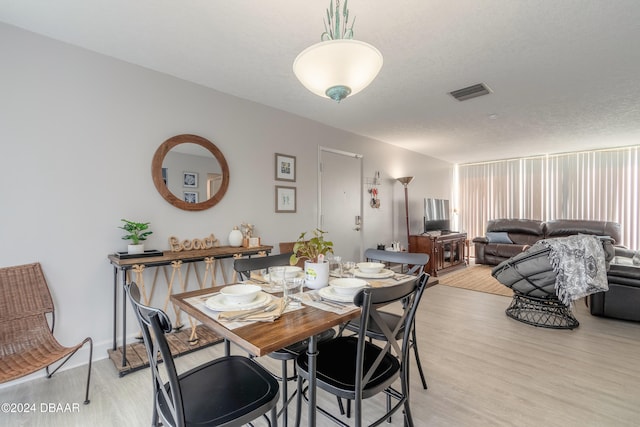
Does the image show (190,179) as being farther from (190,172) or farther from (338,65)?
(338,65)

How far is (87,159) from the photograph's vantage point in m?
2.31

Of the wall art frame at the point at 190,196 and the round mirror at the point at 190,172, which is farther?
the wall art frame at the point at 190,196

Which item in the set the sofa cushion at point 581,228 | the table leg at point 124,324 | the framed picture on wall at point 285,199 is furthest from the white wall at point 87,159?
the sofa cushion at point 581,228

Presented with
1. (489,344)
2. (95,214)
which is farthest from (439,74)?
(95,214)

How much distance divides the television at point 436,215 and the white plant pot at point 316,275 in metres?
4.80

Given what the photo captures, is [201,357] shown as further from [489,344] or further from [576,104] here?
[576,104]

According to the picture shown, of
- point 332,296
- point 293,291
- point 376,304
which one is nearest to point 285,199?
point 293,291

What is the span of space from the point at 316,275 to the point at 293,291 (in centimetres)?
16

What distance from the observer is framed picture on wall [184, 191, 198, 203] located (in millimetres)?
2837

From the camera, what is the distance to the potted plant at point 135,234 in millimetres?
2322

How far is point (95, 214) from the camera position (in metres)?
2.34

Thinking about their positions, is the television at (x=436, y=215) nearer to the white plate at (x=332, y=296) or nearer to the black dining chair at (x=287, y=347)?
the black dining chair at (x=287, y=347)

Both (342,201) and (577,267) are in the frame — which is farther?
(342,201)

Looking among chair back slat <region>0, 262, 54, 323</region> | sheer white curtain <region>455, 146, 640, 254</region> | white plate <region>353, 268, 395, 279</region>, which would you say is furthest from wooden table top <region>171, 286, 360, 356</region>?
sheer white curtain <region>455, 146, 640, 254</region>
